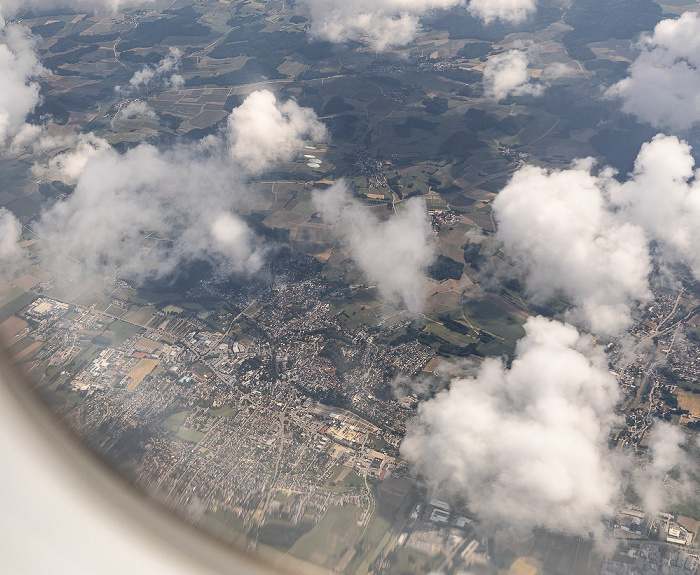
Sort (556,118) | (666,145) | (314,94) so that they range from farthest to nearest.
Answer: (314,94) < (556,118) < (666,145)

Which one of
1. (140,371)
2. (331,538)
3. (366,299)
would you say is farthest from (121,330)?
(331,538)

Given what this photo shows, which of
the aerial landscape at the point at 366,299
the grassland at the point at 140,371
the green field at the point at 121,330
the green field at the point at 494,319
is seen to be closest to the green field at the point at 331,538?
the aerial landscape at the point at 366,299

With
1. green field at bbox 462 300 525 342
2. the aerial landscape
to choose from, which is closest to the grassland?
the aerial landscape

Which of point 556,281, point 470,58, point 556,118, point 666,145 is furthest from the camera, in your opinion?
point 470,58

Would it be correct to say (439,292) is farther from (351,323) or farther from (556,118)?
(556,118)

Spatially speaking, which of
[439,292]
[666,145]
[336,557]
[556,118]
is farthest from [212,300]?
[556,118]

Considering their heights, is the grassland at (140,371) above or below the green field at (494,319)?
above

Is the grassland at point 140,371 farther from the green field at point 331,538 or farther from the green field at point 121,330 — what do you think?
the green field at point 331,538

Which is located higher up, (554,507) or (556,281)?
(554,507)

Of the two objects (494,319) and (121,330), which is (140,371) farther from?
(494,319)
